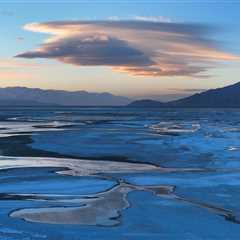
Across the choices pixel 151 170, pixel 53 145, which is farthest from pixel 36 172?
pixel 53 145

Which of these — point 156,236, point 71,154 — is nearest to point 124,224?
point 156,236

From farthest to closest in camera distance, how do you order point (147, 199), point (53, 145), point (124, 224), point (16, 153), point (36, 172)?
1. point (53, 145)
2. point (16, 153)
3. point (36, 172)
4. point (147, 199)
5. point (124, 224)

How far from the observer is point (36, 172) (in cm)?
1678

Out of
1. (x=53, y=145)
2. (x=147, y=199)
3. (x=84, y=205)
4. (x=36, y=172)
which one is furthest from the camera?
(x=53, y=145)

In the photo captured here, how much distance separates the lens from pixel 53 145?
92.5ft

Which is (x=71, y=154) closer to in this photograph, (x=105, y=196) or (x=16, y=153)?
(x=16, y=153)

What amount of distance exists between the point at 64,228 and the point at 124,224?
973mm

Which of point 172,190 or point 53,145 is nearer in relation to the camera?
point 172,190

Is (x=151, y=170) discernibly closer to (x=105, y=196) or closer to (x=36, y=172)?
Answer: (x=36, y=172)

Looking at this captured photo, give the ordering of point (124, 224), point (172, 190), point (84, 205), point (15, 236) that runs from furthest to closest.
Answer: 1. point (172, 190)
2. point (84, 205)
3. point (124, 224)
4. point (15, 236)

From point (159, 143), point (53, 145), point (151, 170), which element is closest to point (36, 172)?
point (151, 170)

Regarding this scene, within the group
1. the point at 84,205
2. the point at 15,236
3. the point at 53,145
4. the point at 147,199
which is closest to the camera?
the point at 15,236

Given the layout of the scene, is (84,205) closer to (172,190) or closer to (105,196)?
(105,196)

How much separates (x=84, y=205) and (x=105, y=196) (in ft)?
3.81
